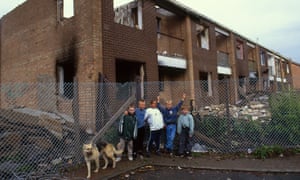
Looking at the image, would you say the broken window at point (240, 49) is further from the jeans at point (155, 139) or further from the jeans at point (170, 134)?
the jeans at point (155, 139)

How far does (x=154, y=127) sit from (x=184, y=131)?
0.84 m

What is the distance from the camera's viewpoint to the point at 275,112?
7.78 metres

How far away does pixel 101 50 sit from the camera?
9633 mm

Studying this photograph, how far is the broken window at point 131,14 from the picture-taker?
11.9 metres

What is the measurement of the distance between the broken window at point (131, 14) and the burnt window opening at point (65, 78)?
3020 millimetres

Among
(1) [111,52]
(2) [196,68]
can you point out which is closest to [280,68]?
(2) [196,68]

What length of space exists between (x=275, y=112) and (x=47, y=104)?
332 inches

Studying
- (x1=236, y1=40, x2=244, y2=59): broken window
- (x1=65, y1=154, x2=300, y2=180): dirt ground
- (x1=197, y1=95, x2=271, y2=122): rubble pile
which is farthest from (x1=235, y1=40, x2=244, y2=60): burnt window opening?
(x1=65, y1=154, x2=300, y2=180): dirt ground

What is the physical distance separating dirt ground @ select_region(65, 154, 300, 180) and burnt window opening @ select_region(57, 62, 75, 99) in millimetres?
4885

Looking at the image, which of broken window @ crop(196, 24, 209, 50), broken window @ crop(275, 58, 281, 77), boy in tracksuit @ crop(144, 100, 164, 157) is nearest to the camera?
boy in tracksuit @ crop(144, 100, 164, 157)

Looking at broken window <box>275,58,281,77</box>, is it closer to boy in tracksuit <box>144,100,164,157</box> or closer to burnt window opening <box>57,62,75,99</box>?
burnt window opening <box>57,62,75,99</box>

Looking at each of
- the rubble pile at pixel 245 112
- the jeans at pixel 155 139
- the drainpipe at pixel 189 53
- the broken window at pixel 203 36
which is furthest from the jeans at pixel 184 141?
the broken window at pixel 203 36

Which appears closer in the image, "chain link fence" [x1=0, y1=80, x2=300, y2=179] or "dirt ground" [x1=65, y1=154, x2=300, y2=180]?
"dirt ground" [x1=65, y1=154, x2=300, y2=180]

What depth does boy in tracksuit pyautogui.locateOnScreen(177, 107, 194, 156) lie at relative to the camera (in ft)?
24.9
